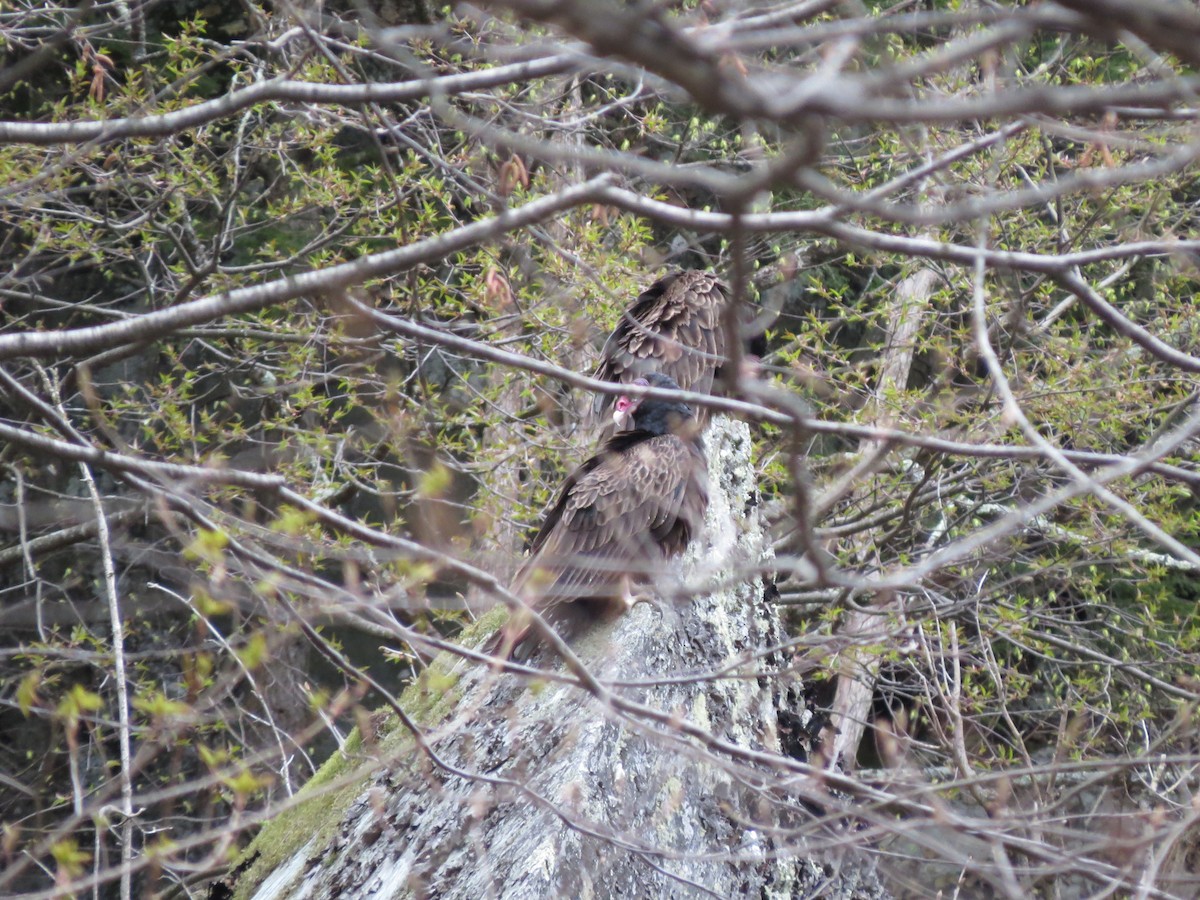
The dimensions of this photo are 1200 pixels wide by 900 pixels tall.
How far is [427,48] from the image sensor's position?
5504mm

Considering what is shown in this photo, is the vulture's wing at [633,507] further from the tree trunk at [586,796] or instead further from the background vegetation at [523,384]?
the background vegetation at [523,384]

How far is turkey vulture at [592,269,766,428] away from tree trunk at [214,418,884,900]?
4.31ft

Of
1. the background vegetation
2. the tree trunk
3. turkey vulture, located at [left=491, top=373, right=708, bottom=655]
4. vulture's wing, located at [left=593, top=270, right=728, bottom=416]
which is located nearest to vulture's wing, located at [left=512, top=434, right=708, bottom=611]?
turkey vulture, located at [left=491, top=373, right=708, bottom=655]

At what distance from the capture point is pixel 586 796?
9.36 feet

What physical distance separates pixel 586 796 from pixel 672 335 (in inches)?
106

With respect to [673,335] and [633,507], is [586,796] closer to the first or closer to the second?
[633,507]

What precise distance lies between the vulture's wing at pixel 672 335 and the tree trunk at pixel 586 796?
51.6 inches

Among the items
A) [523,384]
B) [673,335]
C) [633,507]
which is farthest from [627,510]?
[523,384]

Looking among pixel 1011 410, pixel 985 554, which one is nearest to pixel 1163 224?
pixel 985 554

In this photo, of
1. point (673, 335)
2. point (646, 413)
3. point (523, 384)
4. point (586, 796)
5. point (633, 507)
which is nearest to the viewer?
point (586, 796)

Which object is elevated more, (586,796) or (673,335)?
(586,796)

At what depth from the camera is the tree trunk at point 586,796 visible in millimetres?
2656

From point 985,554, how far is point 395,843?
9.38 feet

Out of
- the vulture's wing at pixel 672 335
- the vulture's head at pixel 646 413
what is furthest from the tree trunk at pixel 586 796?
the vulture's wing at pixel 672 335
